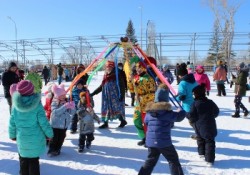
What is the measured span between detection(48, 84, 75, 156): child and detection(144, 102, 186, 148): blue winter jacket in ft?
5.61

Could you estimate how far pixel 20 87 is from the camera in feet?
12.6

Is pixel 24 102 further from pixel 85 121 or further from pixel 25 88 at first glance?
pixel 85 121

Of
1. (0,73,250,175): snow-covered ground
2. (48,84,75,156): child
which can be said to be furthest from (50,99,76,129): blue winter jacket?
(0,73,250,175): snow-covered ground

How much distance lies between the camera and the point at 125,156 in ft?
17.3

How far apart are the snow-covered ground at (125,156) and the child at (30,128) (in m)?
0.59

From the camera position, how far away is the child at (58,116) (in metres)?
5.16

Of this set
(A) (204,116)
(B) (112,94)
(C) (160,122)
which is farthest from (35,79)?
(C) (160,122)

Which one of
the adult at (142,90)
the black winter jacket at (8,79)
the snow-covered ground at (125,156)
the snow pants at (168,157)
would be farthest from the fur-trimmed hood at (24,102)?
the black winter jacket at (8,79)

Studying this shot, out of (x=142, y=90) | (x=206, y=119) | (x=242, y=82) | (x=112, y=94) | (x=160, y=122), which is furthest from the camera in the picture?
(x=242, y=82)

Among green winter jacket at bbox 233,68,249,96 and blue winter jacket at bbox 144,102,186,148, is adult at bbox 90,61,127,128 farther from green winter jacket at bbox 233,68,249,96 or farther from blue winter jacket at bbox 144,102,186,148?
green winter jacket at bbox 233,68,249,96

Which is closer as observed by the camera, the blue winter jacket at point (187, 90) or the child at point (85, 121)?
the child at point (85, 121)

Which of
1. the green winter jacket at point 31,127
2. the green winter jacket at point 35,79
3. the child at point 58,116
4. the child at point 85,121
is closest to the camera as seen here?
the green winter jacket at point 31,127

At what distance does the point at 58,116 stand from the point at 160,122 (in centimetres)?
202

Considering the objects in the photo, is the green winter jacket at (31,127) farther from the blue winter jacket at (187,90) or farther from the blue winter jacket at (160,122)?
the blue winter jacket at (187,90)
